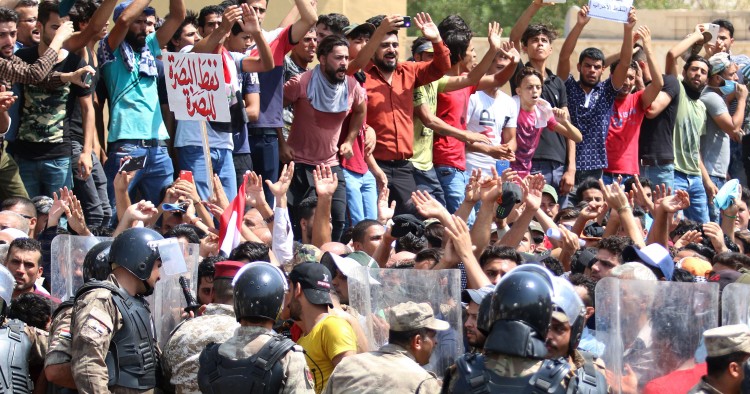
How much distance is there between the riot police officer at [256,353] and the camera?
6613 mm

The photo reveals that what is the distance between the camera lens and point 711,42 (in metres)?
15.5

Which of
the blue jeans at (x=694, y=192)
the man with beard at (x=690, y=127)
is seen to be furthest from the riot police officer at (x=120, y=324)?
the man with beard at (x=690, y=127)

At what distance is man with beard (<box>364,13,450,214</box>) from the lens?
40.3ft

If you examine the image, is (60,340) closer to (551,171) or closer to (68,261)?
(68,261)

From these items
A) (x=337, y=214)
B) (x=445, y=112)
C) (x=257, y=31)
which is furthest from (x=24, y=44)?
(x=445, y=112)

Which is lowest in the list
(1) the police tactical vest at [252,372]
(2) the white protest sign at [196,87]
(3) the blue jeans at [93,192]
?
(3) the blue jeans at [93,192]

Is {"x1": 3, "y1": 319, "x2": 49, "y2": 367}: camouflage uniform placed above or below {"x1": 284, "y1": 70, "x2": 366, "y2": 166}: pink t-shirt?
below

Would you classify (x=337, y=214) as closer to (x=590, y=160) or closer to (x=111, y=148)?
(x=111, y=148)

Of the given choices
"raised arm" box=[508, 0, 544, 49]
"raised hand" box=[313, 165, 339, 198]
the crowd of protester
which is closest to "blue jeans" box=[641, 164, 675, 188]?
the crowd of protester

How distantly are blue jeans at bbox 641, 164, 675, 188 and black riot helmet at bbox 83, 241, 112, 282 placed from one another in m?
7.59

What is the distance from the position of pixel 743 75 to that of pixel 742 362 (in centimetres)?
987

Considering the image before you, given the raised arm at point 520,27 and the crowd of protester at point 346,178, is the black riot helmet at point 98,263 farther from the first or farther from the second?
the raised arm at point 520,27

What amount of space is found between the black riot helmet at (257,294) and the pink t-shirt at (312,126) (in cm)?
494

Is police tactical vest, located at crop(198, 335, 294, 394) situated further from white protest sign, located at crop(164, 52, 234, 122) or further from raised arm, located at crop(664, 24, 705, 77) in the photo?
raised arm, located at crop(664, 24, 705, 77)
